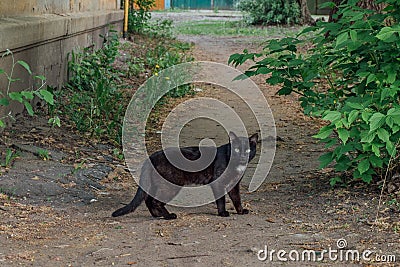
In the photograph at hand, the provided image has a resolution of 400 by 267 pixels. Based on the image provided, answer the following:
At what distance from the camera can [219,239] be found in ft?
14.4

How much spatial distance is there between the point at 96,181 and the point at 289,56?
6.53ft

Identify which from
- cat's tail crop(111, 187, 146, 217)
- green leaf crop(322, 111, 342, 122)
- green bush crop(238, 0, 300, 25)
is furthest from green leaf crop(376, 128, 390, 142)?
green bush crop(238, 0, 300, 25)

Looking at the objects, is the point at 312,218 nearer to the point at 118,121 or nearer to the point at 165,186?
the point at 165,186

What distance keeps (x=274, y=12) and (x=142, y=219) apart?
70.7 feet

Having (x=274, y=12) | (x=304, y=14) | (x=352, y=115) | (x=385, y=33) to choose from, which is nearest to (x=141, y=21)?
(x=274, y=12)

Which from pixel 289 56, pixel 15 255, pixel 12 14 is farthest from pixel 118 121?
pixel 15 255

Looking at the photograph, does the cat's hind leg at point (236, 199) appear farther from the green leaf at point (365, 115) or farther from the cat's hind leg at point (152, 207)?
the green leaf at point (365, 115)

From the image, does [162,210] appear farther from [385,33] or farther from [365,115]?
[385,33]

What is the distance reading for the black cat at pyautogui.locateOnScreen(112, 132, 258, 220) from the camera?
496 centimetres

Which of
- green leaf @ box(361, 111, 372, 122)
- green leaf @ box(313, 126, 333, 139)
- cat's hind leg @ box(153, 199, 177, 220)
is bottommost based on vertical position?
cat's hind leg @ box(153, 199, 177, 220)

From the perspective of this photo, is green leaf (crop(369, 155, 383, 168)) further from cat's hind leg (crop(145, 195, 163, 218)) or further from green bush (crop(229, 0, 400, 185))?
cat's hind leg (crop(145, 195, 163, 218))

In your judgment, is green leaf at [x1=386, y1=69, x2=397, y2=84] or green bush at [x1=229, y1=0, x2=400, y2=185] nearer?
green bush at [x1=229, y1=0, x2=400, y2=185]

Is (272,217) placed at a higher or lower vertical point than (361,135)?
lower

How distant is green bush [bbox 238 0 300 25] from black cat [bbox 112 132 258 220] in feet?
67.6
